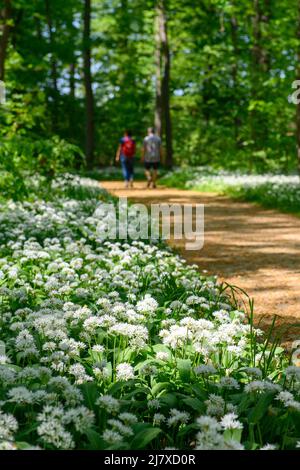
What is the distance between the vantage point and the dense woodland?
18.8 metres

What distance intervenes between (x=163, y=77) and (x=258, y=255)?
20653mm

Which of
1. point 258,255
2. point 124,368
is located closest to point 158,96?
point 258,255

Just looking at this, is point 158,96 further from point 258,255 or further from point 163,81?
point 258,255

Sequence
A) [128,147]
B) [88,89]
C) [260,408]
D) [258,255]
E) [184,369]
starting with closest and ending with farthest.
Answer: [260,408] < [184,369] < [258,255] < [128,147] < [88,89]

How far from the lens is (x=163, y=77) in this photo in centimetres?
2789

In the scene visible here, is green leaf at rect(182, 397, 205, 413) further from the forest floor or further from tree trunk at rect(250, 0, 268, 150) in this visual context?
tree trunk at rect(250, 0, 268, 150)

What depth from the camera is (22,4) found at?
64.2ft

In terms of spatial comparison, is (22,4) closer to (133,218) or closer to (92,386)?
(133,218)

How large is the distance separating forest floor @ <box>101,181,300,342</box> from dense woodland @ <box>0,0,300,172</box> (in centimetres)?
376

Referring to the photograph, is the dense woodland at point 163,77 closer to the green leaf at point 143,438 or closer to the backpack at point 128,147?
the backpack at point 128,147

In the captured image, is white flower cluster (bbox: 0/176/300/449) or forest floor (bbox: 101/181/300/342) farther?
forest floor (bbox: 101/181/300/342)

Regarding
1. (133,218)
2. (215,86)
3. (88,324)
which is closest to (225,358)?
(88,324)

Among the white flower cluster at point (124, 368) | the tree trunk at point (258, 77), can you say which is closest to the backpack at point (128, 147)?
the tree trunk at point (258, 77)

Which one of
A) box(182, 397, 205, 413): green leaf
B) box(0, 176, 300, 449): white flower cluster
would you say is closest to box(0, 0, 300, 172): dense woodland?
box(0, 176, 300, 449): white flower cluster
